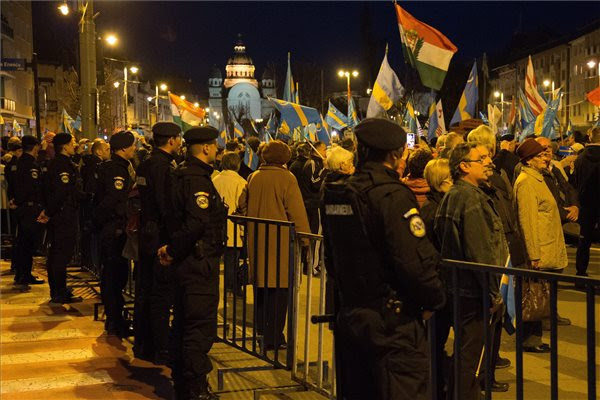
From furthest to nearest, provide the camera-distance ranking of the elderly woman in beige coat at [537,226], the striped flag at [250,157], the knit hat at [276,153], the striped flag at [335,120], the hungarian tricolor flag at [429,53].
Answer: the striped flag at [335,120] < the striped flag at [250,157] < the hungarian tricolor flag at [429,53] < the knit hat at [276,153] < the elderly woman in beige coat at [537,226]

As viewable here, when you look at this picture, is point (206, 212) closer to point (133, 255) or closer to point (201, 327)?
point (201, 327)

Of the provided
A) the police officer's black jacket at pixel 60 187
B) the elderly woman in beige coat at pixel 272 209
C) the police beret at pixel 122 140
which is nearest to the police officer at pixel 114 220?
the police beret at pixel 122 140

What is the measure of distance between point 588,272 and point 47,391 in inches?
332

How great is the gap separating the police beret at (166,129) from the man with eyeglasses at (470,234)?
271cm

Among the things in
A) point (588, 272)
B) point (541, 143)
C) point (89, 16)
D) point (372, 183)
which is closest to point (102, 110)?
point (89, 16)

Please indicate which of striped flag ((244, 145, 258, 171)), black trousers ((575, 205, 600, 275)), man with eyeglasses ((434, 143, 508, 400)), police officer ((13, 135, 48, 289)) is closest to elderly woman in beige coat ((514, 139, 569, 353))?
man with eyeglasses ((434, 143, 508, 400))

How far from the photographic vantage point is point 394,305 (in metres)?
4.43

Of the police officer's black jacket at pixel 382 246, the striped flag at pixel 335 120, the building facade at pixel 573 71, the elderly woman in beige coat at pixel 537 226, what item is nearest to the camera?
the police officer's black jacket at pixel 382 246

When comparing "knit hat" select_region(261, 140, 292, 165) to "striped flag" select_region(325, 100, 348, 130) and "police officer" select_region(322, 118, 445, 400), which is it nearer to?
"police officer" select_region(322, 118, 445, 400)

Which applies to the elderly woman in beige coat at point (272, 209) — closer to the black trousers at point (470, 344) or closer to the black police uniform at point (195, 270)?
the black police uniform at point (195, 270)

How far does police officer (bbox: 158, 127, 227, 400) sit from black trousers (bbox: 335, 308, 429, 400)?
2.24m

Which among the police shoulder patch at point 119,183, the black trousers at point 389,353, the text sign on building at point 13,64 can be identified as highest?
the text sign on building at point 13,64

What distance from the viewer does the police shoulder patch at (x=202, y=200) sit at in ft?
21.4

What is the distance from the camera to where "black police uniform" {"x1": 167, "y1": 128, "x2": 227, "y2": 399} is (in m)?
6.55
